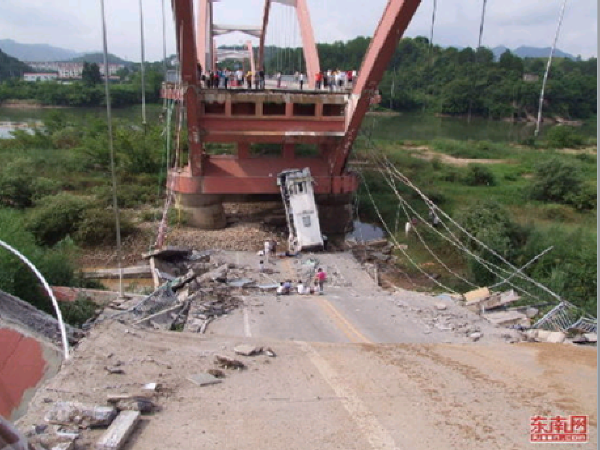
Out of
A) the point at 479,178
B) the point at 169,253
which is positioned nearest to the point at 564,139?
the point at 479,178

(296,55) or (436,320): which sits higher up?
(296,55)

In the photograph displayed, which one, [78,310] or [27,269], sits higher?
[27,269]

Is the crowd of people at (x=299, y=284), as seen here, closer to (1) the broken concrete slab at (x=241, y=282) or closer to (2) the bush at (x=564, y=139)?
(1) the broken concrete slab at (x=241, y=282)

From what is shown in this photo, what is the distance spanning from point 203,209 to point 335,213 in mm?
4989

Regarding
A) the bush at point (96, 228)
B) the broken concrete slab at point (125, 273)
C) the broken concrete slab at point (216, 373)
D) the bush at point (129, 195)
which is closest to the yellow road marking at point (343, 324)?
the broken concrete slab at point (216, 373)

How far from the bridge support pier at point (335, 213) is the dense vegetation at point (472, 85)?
35.6 meters

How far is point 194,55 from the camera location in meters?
15.2

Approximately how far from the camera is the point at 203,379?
252 inches

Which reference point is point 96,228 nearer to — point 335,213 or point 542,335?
point 335,213

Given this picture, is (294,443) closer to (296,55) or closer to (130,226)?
(130,226)

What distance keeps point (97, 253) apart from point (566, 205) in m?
21.2

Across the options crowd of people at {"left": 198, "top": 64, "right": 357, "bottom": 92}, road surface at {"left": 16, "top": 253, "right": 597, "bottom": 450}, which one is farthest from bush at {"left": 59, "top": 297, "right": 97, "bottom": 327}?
crowd of people at {"left": 198, "top": 64, "right": 357, "bottom": 92}

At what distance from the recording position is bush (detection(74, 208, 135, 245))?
17.1 m

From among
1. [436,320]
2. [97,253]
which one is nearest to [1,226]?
[97,253]
